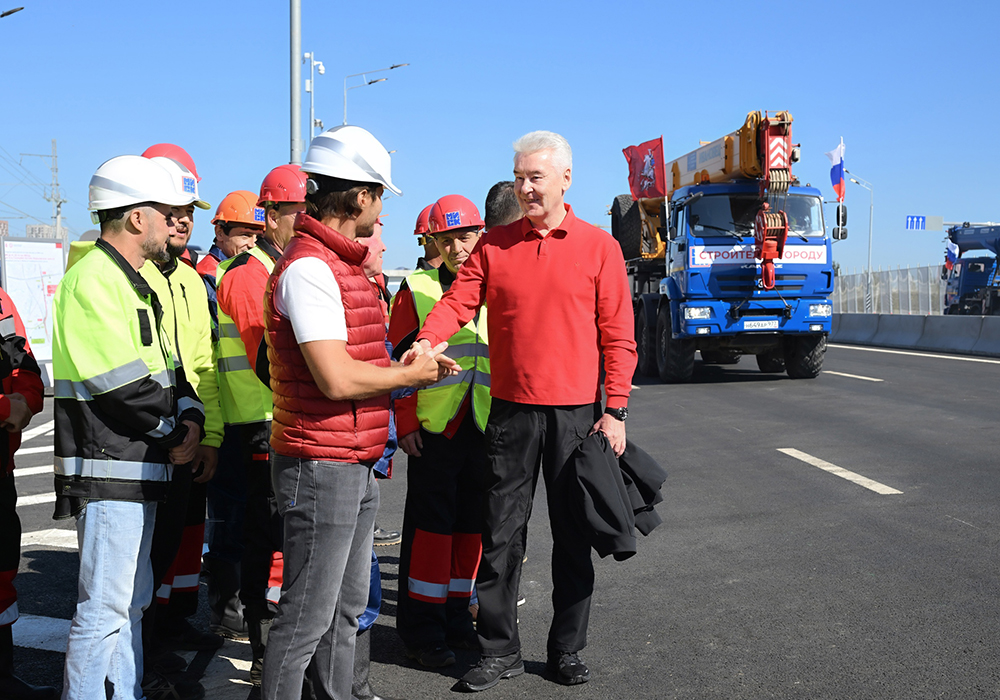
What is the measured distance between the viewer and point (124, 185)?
124 inches

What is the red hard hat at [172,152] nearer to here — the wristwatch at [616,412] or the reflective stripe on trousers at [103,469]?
the reflective stripe on trousers at [103,469]

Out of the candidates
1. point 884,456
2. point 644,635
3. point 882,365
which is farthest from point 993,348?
point 644,635

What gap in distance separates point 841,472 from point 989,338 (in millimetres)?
14106

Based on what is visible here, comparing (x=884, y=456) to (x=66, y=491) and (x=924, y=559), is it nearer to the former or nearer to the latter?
(x=924, y=559)

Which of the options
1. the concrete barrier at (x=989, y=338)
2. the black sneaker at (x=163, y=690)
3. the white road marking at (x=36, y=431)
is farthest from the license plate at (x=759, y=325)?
the black sneaker at (x=163, y=690)

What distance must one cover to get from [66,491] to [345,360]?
1.05 m

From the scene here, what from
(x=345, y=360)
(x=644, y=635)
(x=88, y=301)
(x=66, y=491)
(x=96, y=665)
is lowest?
(x=644, y=635)

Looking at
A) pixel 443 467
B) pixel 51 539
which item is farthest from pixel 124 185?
pixel 51 539

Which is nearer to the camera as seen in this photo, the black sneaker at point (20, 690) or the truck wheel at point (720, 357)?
the black sneaker at point (20, 690)

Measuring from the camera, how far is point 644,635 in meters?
4.27

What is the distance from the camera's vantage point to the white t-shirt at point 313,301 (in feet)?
8.96

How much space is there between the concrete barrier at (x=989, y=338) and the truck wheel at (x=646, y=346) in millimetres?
7844

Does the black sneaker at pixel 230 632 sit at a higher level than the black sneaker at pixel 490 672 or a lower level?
lower

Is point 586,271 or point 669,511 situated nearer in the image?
point 586,271
